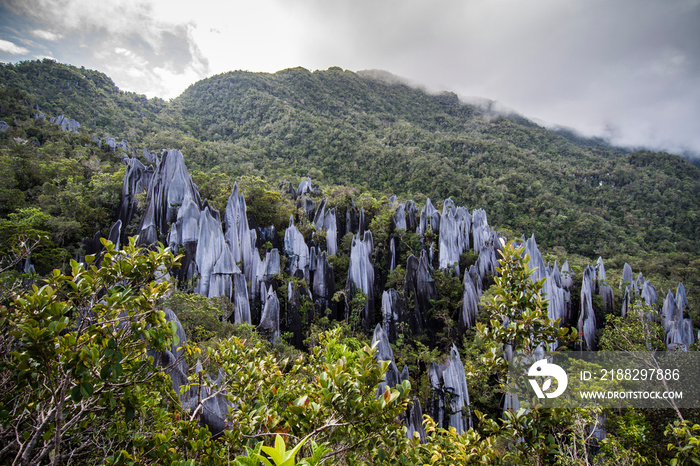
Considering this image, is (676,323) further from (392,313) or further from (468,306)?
(392,313)

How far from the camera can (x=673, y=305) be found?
53.2 feet

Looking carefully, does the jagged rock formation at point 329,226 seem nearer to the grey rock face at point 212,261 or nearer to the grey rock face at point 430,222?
the grey rock face at point 430,222

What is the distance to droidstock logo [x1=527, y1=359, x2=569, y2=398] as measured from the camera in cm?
220

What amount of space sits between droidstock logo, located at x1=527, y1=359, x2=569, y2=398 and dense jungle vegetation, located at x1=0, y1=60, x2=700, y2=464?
181 mm

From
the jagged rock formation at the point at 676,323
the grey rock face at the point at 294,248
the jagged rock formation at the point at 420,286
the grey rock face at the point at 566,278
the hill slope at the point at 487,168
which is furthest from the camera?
the hill slope at the point at 487,168

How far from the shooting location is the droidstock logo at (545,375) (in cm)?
220

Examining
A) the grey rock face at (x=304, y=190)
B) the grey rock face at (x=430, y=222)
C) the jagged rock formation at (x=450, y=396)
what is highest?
the grey rock face at (x=304, y=190)

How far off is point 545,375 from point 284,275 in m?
17.0

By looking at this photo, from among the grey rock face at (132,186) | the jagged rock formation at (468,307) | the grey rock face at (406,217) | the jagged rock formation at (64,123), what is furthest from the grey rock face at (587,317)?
the jagged rock formation at (64,123)

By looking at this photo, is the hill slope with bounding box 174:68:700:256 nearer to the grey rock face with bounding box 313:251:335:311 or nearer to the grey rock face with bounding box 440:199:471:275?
the grey rock face with bounding box 440:199:471:275

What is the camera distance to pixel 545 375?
7.74 feet

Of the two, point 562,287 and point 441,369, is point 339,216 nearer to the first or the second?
A: point 441,369

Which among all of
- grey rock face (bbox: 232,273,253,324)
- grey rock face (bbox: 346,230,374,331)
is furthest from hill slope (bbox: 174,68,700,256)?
grey rock face (bbox: 232,273,253,324)

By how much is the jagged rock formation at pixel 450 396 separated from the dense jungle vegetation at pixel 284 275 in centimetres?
190
